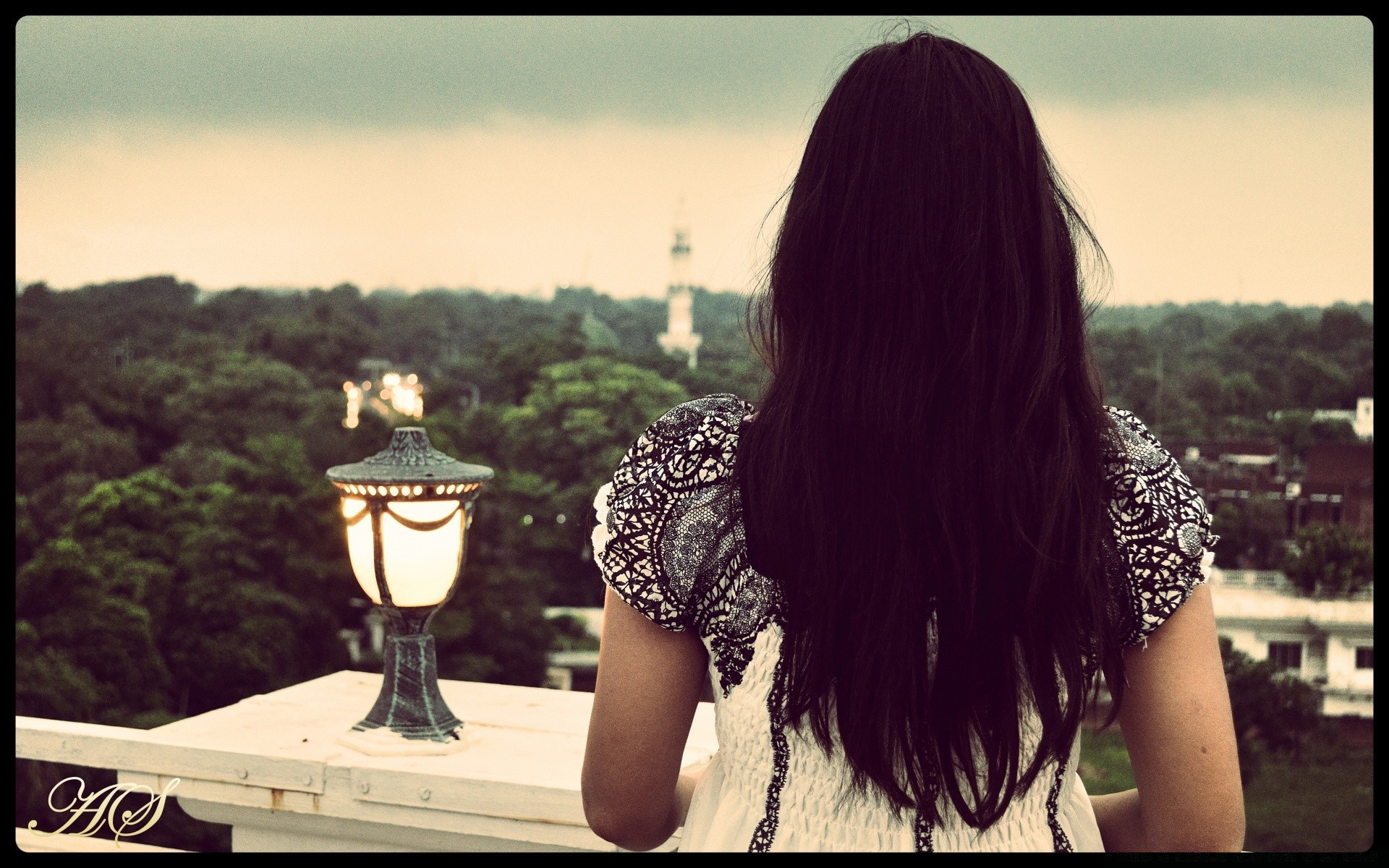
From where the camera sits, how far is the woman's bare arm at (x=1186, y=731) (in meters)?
0.70

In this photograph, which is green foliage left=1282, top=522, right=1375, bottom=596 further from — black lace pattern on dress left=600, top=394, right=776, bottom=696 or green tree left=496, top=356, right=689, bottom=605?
black lace pattern on dress left=600, top=394, right=776, bottom=696

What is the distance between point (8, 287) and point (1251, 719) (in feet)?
73.3

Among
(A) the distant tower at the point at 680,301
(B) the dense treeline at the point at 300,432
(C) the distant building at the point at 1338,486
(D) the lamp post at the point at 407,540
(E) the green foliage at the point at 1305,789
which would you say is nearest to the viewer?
(D) the lamp post at the point at 407,540

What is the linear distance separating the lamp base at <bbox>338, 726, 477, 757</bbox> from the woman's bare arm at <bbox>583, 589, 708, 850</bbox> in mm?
693

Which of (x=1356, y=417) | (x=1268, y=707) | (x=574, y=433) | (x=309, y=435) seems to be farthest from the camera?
(x=574, y=433)

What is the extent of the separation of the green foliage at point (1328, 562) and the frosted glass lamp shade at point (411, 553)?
2347 cm

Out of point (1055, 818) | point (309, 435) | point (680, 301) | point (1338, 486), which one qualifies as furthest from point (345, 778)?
point (680, 301)

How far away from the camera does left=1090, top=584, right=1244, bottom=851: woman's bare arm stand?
2.30ft

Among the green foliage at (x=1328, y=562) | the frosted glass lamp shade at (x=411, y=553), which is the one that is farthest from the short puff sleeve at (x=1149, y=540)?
the green foliage at (x=1328, y=562)

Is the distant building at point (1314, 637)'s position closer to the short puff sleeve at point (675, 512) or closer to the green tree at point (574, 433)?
the green tree at point (574, 433)

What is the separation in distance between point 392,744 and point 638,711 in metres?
0.77

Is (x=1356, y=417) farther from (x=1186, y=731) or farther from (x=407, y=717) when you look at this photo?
(x=1186, y=731)

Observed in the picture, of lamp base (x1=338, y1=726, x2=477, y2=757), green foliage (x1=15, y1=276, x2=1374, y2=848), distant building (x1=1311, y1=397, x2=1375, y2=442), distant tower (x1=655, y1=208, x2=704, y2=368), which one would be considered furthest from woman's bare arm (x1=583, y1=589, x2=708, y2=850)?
distant tower (x1=655, y1=208, x2=704, y2=368)

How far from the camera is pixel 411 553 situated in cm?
154
